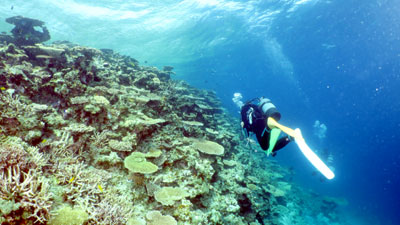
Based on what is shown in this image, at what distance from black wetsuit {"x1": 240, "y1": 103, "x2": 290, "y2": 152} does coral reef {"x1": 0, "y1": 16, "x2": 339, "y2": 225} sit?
5.27ft

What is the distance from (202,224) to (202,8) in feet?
85.5

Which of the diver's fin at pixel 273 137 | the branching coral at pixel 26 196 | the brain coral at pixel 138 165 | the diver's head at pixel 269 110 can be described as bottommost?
the branching coral at pixel 26 196

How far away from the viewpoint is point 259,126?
552cm

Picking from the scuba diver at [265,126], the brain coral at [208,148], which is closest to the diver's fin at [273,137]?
the scuba diver at [265,126]

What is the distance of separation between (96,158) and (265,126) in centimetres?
465

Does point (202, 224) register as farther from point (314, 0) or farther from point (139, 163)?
point (314, 0)

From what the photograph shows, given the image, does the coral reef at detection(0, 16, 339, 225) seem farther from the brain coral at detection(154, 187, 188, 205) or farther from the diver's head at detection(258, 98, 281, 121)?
the diver's head at detection(258, 98, 281, 121)

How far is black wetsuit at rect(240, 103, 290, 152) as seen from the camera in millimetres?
5199

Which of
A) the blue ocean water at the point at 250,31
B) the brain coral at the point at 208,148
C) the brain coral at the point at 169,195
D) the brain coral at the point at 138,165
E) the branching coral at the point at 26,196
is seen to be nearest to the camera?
the branching coral at the point at 26,196

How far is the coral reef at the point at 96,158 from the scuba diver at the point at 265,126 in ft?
5.67

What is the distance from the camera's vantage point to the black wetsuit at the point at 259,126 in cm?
520

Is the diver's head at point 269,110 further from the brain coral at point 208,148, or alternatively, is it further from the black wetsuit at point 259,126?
the brain coral at point 208,148

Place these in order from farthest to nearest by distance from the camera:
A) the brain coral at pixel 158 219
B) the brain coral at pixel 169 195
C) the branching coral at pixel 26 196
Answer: the brain coral at pixel 169 195 < the brain coral at pixel 158 219 < the branching coral at pixel 26 196

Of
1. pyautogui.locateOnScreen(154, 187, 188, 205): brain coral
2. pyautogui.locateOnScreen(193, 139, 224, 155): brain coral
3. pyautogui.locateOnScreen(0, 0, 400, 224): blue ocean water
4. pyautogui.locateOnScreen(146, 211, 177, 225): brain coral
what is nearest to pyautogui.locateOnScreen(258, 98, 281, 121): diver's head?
pyautogui.locateOnScreen(193, 139, 224, 155): brain coral
